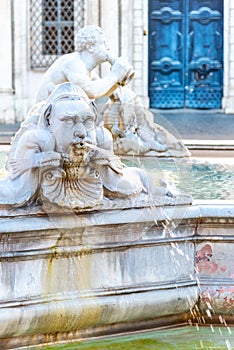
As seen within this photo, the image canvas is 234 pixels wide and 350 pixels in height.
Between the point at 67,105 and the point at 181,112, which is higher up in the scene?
the point at 67,105

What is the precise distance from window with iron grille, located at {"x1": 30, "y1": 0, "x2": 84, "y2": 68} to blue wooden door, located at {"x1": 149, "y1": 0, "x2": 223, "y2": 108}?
1.28 metres

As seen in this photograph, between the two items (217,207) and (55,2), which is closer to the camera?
(217,207)

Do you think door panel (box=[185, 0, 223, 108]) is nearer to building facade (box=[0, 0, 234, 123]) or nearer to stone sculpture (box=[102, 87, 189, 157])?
building facade (box=[0, 0, 234, 123])

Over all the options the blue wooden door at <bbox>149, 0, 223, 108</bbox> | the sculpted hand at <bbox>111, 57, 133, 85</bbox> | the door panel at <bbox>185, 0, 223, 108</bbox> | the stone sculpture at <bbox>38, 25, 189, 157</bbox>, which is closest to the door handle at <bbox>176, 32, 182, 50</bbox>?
the blue wooden door at <bbox>149, 0, 223, 108</bbox>

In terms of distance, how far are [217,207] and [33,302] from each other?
85 cm

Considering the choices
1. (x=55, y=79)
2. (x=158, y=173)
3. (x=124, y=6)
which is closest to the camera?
(x=158, y=173)

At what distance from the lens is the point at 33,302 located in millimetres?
4555

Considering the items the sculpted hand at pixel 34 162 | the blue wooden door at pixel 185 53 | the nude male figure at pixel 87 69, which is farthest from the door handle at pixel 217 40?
the sculpted hand at pixel 34 162

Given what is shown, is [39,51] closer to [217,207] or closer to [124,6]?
[124,6]

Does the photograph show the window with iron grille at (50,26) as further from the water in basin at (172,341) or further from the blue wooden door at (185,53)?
the water in basin at (172,341)

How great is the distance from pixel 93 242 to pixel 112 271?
16cm

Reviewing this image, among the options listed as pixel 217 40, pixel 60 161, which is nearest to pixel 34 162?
pixel 60 161

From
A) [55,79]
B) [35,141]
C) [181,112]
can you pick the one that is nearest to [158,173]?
[35,141]

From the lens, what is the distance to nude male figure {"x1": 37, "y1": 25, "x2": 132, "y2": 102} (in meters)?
7.40
